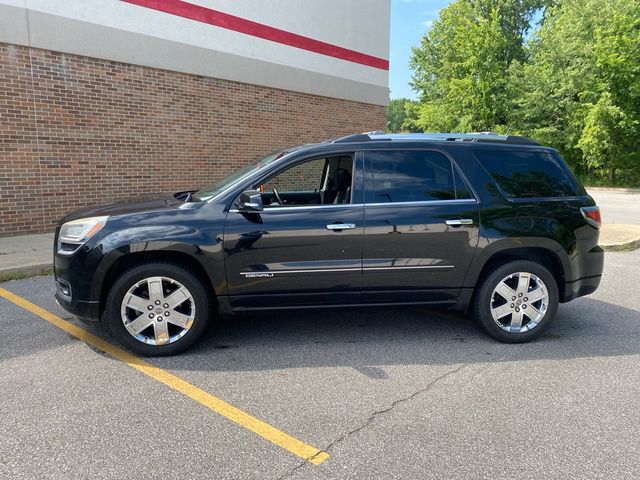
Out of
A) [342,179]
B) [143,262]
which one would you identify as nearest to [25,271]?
[143,262]

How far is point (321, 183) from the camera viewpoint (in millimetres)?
5141

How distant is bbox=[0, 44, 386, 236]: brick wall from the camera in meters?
8.32

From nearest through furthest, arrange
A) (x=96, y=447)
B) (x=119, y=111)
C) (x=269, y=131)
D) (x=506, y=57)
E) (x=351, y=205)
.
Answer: (x=96, y=447) → (x=351, y=205) → (x=119, y=111) → (x=269, y=131) → (x=506, y=57)

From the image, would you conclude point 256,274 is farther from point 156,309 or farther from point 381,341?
point 381,341

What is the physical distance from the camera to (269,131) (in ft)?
39.7

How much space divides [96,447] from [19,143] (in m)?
7.50

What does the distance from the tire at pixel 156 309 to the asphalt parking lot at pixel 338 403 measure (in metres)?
0.18

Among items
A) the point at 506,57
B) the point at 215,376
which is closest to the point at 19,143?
the point at 215,376

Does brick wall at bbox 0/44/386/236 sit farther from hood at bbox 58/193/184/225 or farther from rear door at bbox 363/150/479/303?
rear door at bbox 363/150/479/303

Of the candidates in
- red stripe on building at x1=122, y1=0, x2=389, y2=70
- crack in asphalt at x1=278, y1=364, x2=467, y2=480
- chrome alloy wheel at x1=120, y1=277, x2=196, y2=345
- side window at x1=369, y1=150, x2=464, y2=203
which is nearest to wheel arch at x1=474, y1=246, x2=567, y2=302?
side window at x1=369, y1=150, x2=464, y2=203

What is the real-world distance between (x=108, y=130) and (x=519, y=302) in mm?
8324

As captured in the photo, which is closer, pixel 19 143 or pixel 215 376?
pixel 215 376

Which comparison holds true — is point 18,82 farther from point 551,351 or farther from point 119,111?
point 551,351

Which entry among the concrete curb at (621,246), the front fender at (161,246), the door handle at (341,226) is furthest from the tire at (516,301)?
the concrete curb at (621,246)
